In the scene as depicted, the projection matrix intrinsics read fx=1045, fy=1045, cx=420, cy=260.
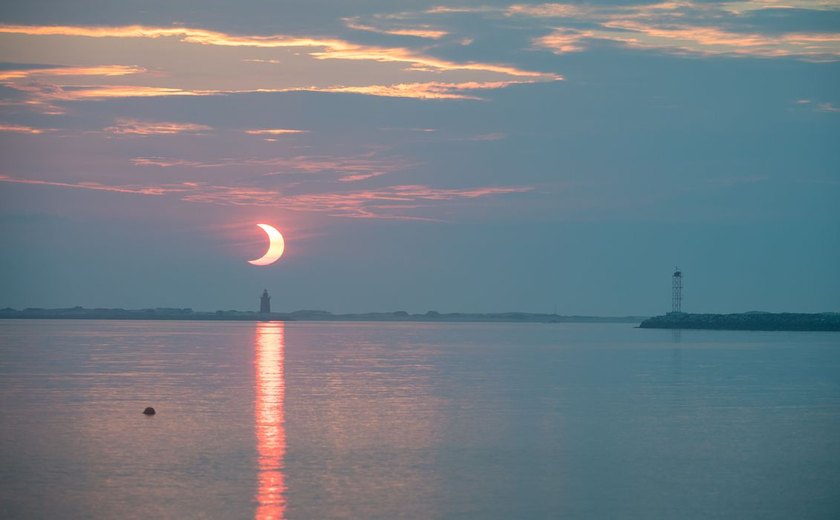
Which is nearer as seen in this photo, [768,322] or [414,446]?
[414,446]

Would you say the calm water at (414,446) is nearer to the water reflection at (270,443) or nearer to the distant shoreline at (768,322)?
the water reflection at (270,443)

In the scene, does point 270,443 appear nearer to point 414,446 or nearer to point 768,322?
→ point 414,446

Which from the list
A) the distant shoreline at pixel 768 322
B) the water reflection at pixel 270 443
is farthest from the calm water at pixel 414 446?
the distant shoreline at pixel 768 322

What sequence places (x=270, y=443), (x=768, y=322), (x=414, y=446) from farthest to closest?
(x=768, y=322) → (x=270, y=443) → (x=414, y=446)

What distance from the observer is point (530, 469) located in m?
23.9

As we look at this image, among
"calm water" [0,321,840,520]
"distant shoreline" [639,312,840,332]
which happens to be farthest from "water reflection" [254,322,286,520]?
"distant shoreline" [639,312,840,332]

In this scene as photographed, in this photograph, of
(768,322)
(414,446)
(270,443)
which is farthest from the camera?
(768,322)

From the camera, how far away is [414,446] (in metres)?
26.7

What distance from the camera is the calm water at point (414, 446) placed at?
66.2ft

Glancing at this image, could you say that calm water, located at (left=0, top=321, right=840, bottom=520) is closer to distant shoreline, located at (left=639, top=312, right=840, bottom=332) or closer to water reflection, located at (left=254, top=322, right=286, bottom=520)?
water reflection, located at (left=254, top=322, right=286, bottom=520)

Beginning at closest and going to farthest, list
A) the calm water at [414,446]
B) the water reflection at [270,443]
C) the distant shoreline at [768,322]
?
the water reflection at [270,443] → the calm water at [414,446] → the distant shoreline at [768,322]

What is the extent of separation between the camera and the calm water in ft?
66.2

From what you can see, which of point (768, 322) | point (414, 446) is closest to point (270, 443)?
point (414, 446)

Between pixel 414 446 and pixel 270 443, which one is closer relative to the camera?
pixel 414 446
